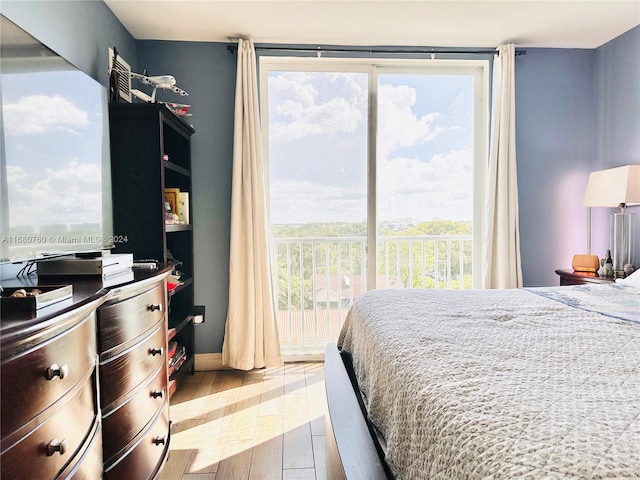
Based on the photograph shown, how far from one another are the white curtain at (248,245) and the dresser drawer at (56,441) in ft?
5.96

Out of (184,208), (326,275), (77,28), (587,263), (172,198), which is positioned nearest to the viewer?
(77,28)

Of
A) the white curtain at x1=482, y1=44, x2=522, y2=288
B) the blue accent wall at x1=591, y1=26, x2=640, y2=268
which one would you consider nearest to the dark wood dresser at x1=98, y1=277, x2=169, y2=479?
the white curtain at x1=482, y1=44, x2=522, y2=288

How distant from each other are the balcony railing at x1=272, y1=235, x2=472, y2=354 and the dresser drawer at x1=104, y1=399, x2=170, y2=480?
5.27 feet

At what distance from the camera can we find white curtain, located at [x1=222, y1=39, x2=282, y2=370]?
119 inches

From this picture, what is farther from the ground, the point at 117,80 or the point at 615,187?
the point at 117,80

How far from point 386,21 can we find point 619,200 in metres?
1.95

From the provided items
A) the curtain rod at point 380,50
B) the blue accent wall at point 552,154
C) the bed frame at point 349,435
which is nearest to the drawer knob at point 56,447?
the bed frame at point 349,435

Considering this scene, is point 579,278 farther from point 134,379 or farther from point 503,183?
point 134,379

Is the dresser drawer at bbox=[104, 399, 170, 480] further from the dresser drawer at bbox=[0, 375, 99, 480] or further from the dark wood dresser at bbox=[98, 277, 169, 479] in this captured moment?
the dresser drawer at bbox=[0, 375, 99, 480]

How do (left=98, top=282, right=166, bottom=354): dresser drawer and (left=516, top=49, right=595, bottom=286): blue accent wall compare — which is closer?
(left=98, top=282, right=166, bottom=354): dresser drawer

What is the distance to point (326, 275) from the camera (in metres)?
3.63

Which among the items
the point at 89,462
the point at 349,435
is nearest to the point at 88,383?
the point at 89,462

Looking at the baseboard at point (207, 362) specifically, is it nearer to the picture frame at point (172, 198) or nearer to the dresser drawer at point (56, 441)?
the picture frame at point (172, 198)

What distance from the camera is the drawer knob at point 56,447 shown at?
969mm
